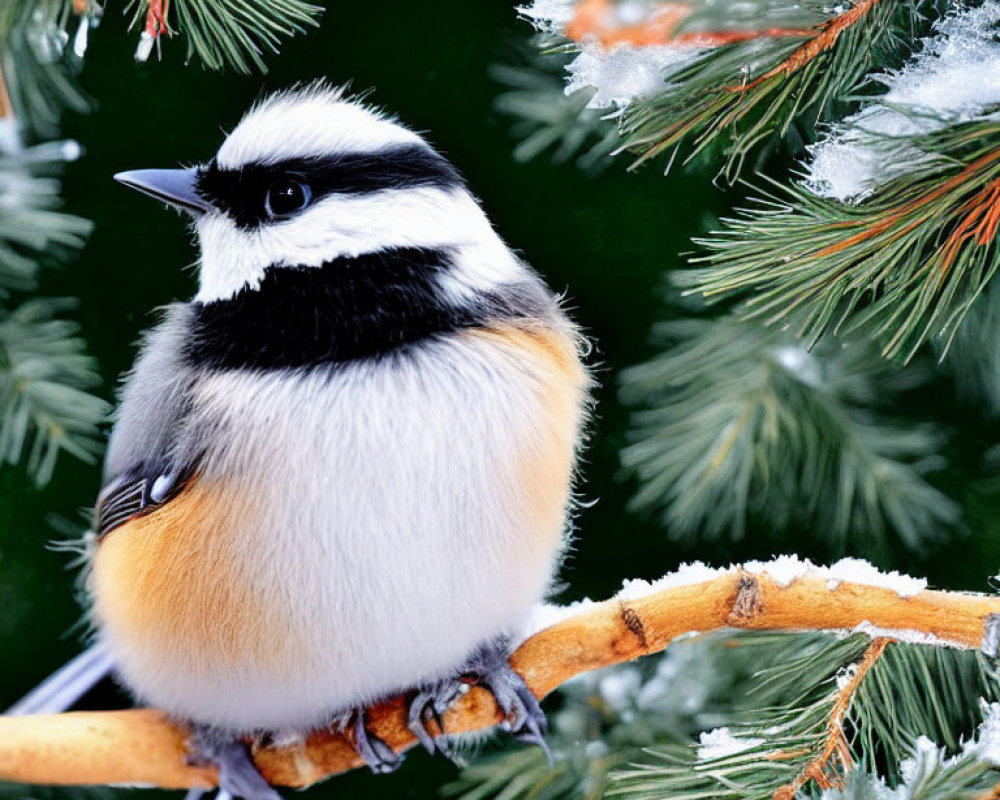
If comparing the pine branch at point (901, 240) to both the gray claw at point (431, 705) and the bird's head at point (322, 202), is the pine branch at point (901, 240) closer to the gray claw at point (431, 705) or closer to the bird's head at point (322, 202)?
the bird's head at point (322, 202)

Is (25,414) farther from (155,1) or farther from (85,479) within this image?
(155,1)

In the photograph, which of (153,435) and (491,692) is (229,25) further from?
(491,692)

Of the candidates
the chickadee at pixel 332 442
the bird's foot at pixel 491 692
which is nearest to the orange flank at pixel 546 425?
the chickadee at pixel 332 442

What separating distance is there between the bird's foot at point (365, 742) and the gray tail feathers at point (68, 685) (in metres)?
0.21

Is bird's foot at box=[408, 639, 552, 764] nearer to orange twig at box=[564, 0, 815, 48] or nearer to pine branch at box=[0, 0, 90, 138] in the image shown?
orange twig at box=[564, 0, 815, 48]

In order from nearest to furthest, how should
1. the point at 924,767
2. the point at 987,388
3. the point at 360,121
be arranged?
the point at 924,767
the point at 360,121
the point at 987,388

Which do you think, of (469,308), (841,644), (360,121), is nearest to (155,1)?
(360,121)

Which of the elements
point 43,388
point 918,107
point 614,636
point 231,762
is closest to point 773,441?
point 614,636

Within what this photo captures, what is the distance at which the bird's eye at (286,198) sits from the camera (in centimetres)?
79

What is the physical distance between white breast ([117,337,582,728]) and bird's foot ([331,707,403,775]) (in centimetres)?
6

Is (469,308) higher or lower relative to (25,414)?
higher

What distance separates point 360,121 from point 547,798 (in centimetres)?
63

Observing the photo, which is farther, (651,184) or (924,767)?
(651,184)

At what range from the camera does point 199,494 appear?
77 cm
